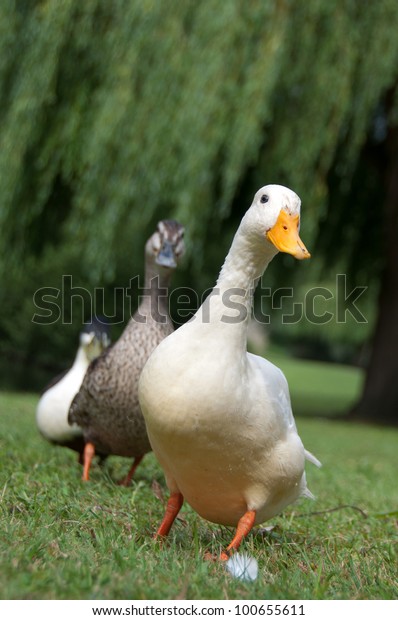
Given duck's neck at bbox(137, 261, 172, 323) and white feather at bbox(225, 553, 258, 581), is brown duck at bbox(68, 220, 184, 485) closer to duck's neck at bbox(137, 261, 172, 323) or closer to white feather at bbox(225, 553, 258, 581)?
duck's neck at bbox(137, 261, 172, 323)

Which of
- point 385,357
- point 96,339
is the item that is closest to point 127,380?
point 96,339

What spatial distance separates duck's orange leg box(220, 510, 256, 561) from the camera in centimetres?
258

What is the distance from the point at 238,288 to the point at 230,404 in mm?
396

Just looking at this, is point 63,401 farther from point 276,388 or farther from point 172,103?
point 172,103

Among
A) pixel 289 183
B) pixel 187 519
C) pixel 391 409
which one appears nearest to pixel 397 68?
pixel 289 183

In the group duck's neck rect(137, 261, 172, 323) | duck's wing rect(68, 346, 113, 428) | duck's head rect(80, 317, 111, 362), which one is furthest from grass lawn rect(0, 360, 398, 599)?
duck's neck rect(137, 261, 172, 323)

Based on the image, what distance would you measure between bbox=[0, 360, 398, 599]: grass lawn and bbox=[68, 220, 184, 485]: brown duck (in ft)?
0.65

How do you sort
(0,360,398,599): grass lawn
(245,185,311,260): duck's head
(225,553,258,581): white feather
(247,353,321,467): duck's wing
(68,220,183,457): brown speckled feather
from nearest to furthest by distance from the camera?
(0,360,398,599): grass lawn
(225,553,258,581): white feather
(245,185,311,260): duck's head
(247,353,321,467): duck's wing
(68,220,183,457): brown speckled feather

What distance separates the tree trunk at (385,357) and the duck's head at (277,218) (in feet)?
27.1

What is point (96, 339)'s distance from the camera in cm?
465

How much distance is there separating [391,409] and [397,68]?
496 centimetres

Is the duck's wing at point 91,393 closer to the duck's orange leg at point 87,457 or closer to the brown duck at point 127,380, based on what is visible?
the brown duck at point 127,380

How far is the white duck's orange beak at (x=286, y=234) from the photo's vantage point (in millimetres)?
2383

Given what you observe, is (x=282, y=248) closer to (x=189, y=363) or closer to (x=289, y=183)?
(x=189, y=363)
